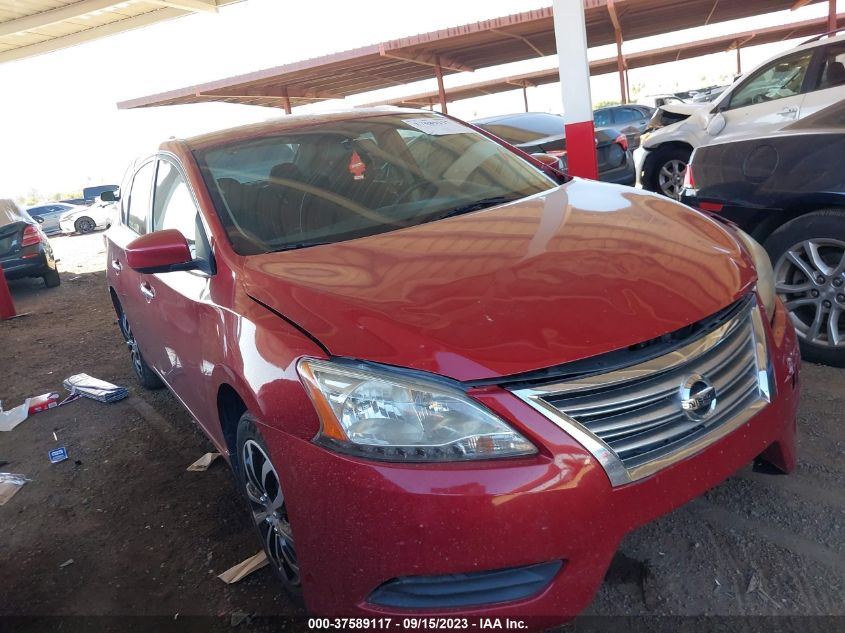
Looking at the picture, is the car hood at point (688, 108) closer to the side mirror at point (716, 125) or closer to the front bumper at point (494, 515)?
the side mirror at point (716, 125)

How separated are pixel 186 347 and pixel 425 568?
1.58m

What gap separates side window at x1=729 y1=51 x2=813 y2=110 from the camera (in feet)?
18.2

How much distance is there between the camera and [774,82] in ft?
Result: 19.4

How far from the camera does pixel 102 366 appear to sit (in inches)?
222

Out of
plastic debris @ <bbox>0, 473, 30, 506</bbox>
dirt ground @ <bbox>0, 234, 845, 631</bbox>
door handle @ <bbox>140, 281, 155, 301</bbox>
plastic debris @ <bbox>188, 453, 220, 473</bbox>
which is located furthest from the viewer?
plastic debris @ <bbox>0, 473, 30, 506</bbox>

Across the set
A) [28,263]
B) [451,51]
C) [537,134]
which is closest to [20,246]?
[28,263]

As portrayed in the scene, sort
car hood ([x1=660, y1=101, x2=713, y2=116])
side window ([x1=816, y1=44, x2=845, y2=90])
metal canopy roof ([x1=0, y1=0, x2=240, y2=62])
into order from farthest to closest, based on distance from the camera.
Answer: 1. metal canopy roof ([x1=0, y1=0, x2=240, y2=62])
2. car hood ([x1=660, y1=101, x2=713, y2=116])
3. side window ([x1=816, y1=44, x2=845, y2=90])

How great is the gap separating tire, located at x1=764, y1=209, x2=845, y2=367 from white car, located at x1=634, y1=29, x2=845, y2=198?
3.76ft

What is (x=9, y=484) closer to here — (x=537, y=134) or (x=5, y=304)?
(x=5, y=304)

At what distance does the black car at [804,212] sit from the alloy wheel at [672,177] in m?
4.10

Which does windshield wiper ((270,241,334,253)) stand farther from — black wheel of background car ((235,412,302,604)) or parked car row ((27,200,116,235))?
parked car row ((27,200,116,235))

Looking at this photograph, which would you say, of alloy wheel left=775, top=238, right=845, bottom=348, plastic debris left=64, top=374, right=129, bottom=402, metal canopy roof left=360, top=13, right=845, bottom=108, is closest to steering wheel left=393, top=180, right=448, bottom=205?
alloy wheel left=775, top=238, right=845, bottom=348

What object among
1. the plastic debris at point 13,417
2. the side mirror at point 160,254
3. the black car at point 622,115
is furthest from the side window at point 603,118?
the side mirror at point 160,254

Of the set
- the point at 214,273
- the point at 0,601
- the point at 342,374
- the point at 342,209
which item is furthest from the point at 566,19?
the point at 0,601
